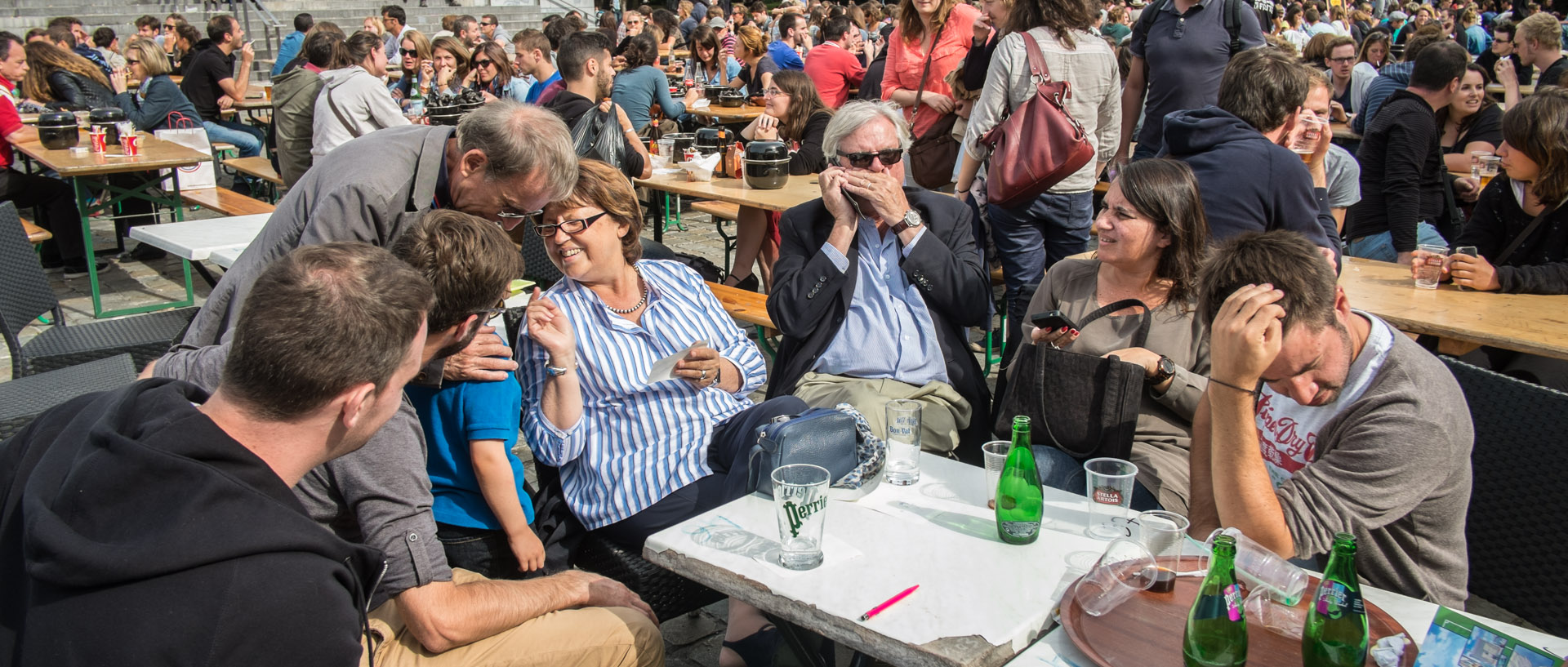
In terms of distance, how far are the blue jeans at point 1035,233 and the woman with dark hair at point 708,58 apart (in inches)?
329

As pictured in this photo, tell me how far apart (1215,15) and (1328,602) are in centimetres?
451

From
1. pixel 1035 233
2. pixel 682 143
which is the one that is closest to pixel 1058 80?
pixel 1035 233

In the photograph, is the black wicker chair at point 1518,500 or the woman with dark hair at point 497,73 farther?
the woman with dark hair at point 497,73

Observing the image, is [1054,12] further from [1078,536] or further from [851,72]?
[851,72]

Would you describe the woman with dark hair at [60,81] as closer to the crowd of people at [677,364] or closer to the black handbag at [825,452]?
the crowd of people at [677,364]

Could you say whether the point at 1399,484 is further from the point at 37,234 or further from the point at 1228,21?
the point at 37,234

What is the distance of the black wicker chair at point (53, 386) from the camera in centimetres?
334

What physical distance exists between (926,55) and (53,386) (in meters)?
4.82

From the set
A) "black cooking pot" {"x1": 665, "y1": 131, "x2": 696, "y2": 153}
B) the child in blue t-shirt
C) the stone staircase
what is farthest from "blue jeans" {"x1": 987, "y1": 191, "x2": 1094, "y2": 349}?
the stone staircase

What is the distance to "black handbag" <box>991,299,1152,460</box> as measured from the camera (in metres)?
2.68

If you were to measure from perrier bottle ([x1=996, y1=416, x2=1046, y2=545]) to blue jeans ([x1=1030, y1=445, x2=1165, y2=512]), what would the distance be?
686mm

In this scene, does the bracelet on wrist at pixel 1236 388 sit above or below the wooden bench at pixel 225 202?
above

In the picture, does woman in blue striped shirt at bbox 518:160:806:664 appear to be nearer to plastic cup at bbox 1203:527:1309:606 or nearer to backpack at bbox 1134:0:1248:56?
plastic cup at bbox 1203:527:1309:606

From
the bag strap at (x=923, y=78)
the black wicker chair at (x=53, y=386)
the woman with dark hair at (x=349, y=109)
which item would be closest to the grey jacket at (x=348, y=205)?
the black wicker chair at (x=53, y=386)
